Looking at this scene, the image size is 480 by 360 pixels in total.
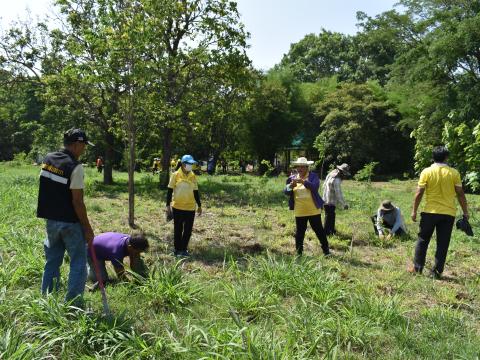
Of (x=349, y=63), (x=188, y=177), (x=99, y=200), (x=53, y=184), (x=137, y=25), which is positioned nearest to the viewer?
(x=53, y=184)

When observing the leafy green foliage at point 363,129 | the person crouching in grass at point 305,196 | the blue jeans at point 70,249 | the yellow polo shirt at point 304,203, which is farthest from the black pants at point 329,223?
the leafy green foliage at point 363,129

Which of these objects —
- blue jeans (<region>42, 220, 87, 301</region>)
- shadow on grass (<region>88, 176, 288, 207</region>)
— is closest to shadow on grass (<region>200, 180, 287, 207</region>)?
shadow on grass (<region>88, 176, 288, 207</region>)

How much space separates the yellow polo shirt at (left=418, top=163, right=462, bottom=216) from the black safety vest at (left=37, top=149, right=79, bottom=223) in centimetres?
426

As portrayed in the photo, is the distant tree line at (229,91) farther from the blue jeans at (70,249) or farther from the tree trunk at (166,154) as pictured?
the blue jeans at (70,249)

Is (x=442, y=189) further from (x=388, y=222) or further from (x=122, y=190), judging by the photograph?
(x=122, y=190)

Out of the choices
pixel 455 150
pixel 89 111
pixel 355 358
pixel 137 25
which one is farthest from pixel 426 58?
pixel 355 358

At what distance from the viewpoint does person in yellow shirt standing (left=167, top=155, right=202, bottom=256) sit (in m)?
6.45

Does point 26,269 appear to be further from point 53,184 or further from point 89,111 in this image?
point 89,111

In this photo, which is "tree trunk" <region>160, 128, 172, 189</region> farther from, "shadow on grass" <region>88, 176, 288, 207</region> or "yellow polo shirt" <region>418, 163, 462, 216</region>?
"yellow polo shirt" <region>418, 163, 462, 216</region>

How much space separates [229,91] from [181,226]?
13.0m

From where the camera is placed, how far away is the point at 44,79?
15.5m

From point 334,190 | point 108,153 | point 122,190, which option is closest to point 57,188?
point 334,190

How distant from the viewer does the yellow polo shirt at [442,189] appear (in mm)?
5691

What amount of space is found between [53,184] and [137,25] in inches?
189
